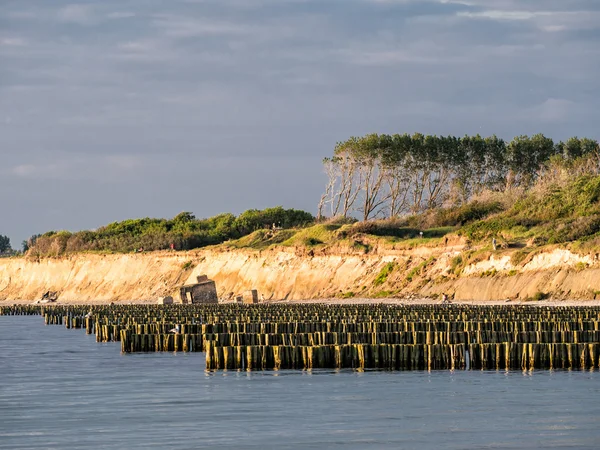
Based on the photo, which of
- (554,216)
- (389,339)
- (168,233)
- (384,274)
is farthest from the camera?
(168,233)

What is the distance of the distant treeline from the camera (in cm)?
12838

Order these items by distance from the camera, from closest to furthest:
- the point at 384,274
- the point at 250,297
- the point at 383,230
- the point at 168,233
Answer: the point at 384,274 → the point at 250,297 → the point at 383,230 → the point at 168,233

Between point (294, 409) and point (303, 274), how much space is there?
2785 inches

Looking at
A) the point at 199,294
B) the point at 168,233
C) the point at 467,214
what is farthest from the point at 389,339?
the point at 168,233

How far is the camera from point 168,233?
133125 mm

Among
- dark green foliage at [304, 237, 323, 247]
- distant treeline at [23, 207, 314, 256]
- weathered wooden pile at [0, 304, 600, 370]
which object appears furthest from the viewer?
distant treeline at [23, 207, 314, 256]

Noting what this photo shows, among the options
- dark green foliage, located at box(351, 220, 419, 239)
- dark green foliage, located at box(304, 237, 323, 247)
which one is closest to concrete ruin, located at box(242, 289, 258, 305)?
dark green foliage, located at box(304, 237, 323, 247)

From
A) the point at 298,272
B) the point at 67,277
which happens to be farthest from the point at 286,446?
the point at 67,277

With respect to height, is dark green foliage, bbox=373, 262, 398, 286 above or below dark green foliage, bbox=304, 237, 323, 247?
below

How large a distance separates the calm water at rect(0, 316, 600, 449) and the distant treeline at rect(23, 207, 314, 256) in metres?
90.0

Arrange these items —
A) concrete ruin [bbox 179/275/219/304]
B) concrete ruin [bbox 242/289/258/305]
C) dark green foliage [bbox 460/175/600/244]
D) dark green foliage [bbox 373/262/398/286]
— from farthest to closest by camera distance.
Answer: concrete ruin [bbox 242/289/258/305] < concrete ruin [bbox 179/275/219/304] < dark green foliage [bbox 373/262/398/286] < dark green foliage [bbox 460/175/600/244]

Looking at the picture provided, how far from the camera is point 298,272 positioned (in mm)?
98875

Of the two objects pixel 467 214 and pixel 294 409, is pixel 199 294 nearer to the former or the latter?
pixel 467 214

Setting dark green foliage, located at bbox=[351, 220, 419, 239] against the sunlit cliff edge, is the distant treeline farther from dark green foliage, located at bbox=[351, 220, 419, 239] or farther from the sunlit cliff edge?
dark green foliage, located at bbox=[351, 220, 419, 239]
